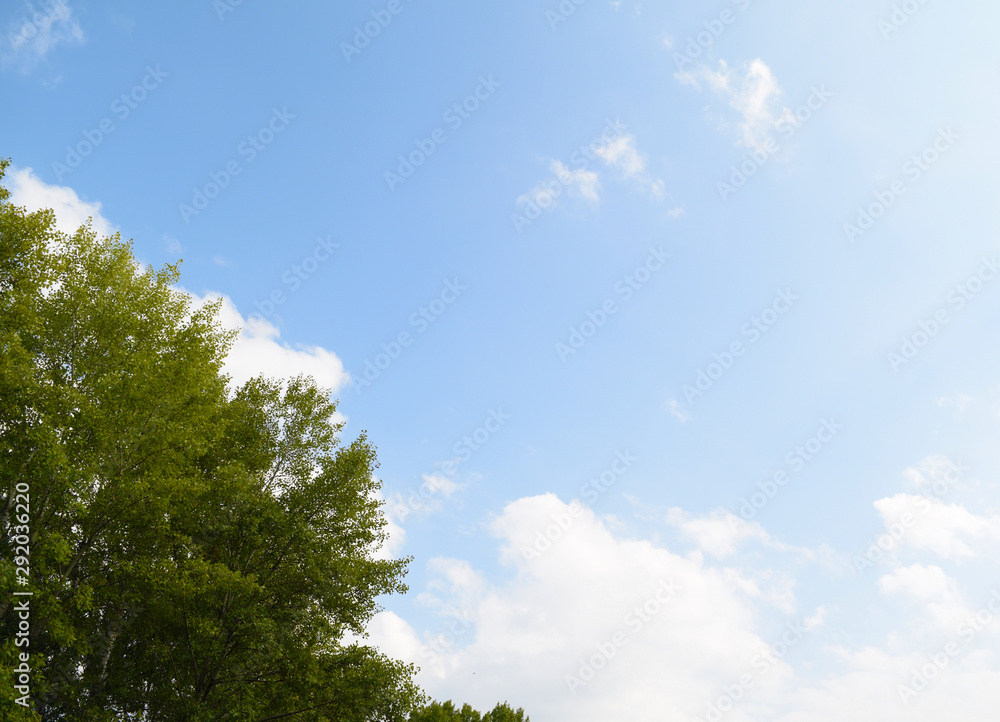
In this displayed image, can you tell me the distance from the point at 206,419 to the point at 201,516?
3.67m

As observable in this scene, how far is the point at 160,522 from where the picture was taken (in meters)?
19.1

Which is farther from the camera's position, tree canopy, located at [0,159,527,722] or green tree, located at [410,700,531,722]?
green tree, located at [410,700,531,722]

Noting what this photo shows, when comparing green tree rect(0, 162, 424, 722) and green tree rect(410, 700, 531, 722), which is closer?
green tree rect(0, 162, 424, 722)

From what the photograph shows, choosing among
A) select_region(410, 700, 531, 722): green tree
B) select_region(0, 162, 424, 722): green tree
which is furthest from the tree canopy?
select_region(410, 700, 531, 722): green tree

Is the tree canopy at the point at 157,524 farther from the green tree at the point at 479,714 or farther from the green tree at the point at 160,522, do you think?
the green tree at the point at 479,714

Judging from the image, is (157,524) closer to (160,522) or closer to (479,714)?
(160,522)

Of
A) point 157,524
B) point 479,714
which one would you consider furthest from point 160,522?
point 479,714

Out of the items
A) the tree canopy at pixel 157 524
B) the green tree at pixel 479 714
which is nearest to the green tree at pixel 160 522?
the tree canopy at pixel 157 524

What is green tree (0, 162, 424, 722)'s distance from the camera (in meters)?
16.8

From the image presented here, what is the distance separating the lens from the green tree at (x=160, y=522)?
16828 mm

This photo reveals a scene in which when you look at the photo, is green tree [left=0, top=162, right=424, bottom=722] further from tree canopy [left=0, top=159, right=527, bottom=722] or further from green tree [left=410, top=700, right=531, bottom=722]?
green tree [left=410, top=700, right=531, bottom=722]

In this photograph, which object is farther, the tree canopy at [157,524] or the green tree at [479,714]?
the green tree at [479,714]

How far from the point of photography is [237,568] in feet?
71.4

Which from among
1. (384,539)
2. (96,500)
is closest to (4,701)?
(96,500)
